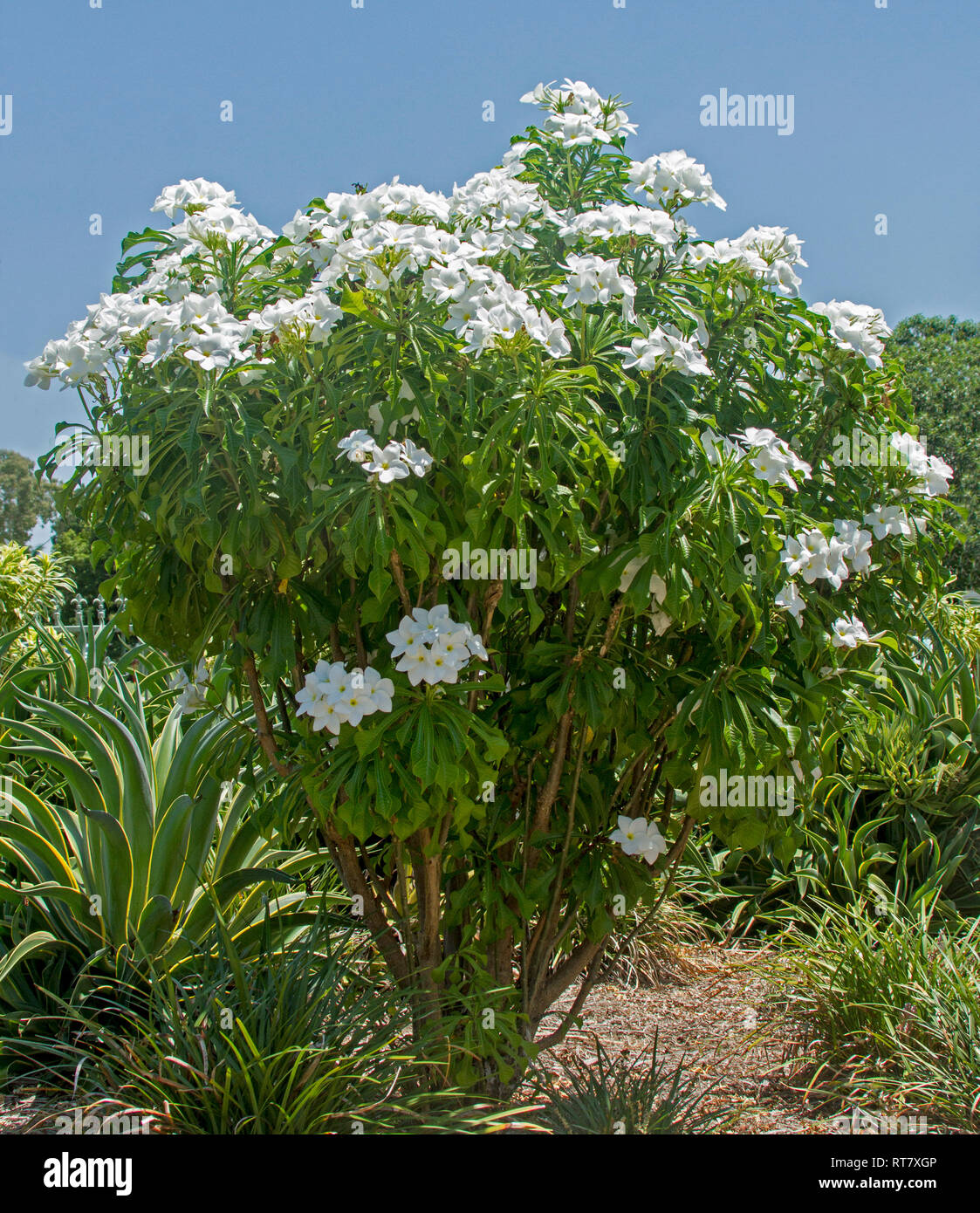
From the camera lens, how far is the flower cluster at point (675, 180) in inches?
113

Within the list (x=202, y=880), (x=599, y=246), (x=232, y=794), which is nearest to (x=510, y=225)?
(x=599, y=246)

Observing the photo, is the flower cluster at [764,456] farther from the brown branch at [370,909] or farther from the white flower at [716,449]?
the brown branch at [370,909]

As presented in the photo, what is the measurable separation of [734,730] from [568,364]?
1.04 m

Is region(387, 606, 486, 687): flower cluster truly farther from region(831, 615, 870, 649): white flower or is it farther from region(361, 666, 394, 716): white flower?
region(831, 615, 870, 649): white flower

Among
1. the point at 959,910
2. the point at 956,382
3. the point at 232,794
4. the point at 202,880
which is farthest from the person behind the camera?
the point at 956,382

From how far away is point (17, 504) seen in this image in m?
43.7

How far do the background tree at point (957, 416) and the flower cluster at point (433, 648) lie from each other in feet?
79.9

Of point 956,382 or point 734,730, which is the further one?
point 956,382

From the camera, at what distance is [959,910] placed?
17.5 feet

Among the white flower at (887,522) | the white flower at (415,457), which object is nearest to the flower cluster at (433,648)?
the white flower at (415,457)

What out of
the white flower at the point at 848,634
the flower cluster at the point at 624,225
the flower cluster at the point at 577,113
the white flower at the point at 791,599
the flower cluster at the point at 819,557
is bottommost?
the white flower at the point at 848,634

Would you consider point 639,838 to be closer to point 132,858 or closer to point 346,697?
point 346,697

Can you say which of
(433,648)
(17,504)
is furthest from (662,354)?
(17,504)

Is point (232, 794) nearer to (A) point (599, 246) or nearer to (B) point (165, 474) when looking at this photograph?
(B) point (165, 474)
